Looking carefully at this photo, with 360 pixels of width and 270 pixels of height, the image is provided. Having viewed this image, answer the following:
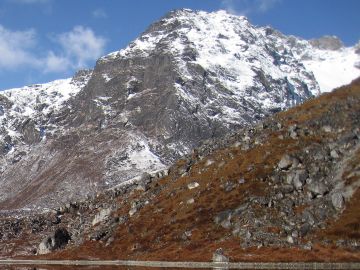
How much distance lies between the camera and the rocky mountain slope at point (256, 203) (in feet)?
384

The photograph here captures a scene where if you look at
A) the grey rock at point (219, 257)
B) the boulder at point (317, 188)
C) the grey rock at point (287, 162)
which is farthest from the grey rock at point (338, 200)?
the grey rock at point (219, 257)

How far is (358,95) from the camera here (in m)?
152

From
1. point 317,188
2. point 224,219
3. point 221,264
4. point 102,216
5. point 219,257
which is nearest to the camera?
point 221,264

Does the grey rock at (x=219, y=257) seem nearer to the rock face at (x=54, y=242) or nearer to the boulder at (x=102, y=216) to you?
the boulder at (x=102, y=216)

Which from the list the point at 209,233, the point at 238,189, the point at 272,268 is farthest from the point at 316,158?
the point at 272,268

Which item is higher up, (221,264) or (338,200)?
(338,200)

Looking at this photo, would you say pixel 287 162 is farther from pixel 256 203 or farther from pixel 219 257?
pixel 219 257

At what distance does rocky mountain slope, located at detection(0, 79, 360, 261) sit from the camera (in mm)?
117188

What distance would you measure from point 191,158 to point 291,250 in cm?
8440

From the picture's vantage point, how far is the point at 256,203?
13362 centimetres

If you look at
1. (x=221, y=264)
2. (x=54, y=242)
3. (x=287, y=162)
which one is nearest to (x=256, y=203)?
(x=287, y=162)

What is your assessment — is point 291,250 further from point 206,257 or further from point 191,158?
point 191,158

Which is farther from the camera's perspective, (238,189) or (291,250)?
(238,189)

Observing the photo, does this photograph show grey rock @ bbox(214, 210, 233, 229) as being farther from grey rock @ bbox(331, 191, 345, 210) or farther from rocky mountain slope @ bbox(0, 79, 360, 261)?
grey rock @ bbox(331, 191, 345, 210)
